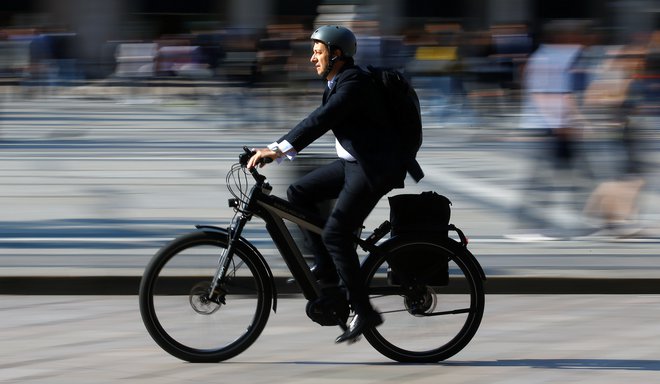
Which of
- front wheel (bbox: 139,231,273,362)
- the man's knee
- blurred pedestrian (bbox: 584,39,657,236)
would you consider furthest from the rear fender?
blurred pedestrian (bbox: 584,39,657,236)

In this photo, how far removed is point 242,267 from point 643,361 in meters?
1.84

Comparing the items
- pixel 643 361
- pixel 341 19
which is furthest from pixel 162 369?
pixel 341 19

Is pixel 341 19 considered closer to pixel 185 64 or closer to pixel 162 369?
pixel 185 64

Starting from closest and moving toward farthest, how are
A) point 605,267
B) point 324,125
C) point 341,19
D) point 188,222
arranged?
point 324,125 → point 605,267 → point 188,222 → point 341,19

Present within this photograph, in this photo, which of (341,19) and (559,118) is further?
(341,19)

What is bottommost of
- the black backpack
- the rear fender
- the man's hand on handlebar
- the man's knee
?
the rear fender

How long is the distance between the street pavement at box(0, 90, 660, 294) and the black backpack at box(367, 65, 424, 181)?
1.66 m

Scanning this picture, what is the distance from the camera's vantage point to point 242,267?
18.1 ft

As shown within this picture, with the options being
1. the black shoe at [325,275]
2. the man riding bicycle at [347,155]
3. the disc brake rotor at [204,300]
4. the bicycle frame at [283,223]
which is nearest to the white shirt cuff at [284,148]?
the man riding bicycle at [347,155]

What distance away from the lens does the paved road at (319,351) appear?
532 cm

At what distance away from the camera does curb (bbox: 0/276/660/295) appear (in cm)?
725

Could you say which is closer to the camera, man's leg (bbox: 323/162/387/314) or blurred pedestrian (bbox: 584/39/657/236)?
man's leg (bbox: 323/162/387/314)

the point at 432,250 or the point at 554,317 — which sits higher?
the point at 432,250

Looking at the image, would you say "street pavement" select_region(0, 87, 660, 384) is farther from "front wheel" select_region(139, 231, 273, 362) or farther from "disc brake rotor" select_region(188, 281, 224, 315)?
"disc brake rotor" select_region(188, 281, 224, 315)
